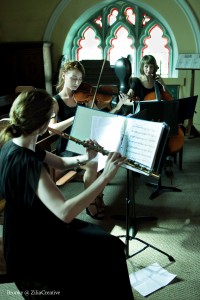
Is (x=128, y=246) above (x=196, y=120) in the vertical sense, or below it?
below

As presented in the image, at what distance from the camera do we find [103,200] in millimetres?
3066

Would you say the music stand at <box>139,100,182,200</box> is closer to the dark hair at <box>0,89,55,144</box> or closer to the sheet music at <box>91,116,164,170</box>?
the sheet music at <box>91,116,164,170</box>

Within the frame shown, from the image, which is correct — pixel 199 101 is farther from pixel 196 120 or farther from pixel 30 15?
pixel 30 15

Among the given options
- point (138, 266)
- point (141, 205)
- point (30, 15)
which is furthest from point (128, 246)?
point (30, 15)

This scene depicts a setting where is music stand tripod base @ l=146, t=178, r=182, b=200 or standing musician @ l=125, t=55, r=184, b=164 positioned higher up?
standing musician @ l=125, t=55, r=184, b=164

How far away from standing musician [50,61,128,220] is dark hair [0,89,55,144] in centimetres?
112

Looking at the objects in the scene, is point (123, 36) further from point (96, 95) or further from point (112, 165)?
point (112, 165)

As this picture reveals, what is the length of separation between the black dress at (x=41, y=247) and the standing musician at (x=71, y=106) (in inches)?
46.0

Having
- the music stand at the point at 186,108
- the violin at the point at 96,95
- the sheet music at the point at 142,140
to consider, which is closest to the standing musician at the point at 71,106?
the violin at the point at 96,95

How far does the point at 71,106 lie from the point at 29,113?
A: 1.40m

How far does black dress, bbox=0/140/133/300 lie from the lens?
137 cm

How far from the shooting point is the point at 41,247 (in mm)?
1449

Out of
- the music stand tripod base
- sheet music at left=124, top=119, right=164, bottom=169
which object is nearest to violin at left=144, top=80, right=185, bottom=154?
the music stand tripod base

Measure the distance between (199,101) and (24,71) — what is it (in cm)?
266
